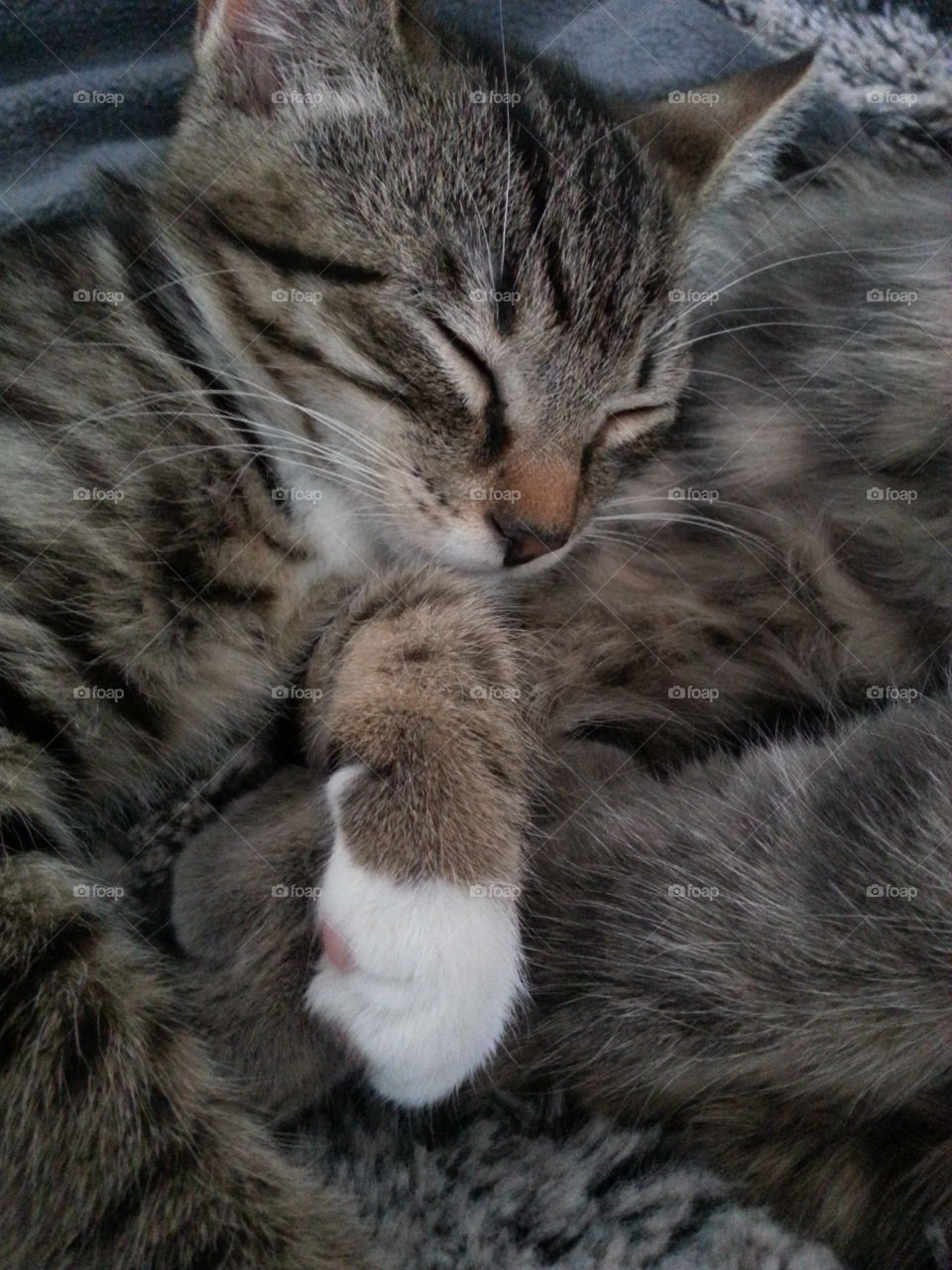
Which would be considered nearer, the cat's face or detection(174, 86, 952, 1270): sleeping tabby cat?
detection(174, 86, 952, 1270): sleeping tabby cat

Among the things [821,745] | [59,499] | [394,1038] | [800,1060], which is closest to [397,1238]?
[394,1038]

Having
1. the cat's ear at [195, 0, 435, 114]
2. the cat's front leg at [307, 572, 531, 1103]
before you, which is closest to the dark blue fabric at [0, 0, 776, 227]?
the cat's ear at [195, 0, 435, 114]

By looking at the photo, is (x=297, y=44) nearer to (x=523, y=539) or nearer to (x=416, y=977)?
(x=523, y=539)

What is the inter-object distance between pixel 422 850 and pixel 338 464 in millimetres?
323

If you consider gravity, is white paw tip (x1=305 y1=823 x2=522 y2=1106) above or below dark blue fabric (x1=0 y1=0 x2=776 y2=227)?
below

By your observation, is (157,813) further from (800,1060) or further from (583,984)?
(800,1060)

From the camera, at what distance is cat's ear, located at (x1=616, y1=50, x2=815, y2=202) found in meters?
0.94

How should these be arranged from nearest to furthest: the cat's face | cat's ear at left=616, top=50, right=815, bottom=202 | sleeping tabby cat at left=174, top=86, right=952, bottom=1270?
sleeping tabby cat at left=174, top=86, right=952, bottom=1270
the cat's face
cat's ear at left=616, top=50, right=815, bottom=202

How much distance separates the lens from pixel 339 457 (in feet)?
2.67

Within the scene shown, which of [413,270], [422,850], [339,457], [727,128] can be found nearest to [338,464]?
[339,457]

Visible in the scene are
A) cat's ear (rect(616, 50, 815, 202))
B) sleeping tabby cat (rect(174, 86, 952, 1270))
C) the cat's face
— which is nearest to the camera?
sleeping tabby cat (rect(174, 86, 952, 1270))

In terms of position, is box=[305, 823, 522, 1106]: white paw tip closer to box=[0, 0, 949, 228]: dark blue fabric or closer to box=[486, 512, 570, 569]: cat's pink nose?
box=[486, 512, 570, 569]: cat's pink nose

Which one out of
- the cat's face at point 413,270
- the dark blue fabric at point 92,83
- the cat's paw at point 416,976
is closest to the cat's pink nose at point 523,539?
the cat's face at point 413,270

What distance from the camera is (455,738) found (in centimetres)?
76
